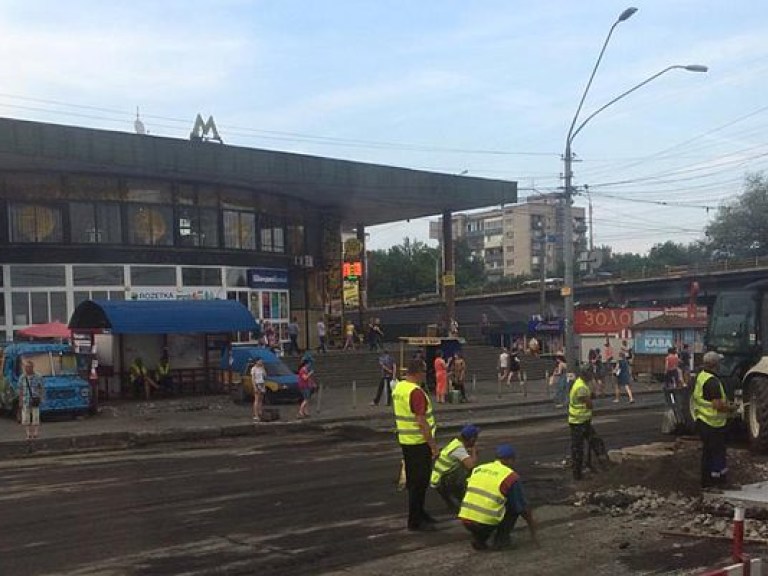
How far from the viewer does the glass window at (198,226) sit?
125 ft

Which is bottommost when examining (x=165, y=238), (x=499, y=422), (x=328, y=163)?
(x=499, y=422)

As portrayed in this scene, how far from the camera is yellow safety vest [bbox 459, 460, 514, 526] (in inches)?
302

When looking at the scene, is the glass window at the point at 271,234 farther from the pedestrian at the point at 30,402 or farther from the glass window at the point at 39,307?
the pedestrian at the point at 30,402

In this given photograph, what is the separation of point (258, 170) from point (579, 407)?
93.9 ft

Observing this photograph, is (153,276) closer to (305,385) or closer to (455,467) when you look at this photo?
(305,385)

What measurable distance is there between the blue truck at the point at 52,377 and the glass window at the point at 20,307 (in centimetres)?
1137

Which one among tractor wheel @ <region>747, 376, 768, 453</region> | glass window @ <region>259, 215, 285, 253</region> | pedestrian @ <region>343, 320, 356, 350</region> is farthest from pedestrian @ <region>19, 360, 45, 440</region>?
pedestrian @ <region>343, 320, 356, 350</region>

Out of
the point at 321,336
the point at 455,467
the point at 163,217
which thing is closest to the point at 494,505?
the point at 455,467

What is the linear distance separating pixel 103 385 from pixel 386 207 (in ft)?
79.8

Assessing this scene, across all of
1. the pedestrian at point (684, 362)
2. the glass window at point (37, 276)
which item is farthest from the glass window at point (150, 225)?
the pedestrian at point (684, 362)

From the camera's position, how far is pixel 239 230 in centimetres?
4050

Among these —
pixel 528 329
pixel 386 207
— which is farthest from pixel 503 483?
pixel 528 329

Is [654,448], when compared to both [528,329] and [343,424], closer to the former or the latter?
[343,424]

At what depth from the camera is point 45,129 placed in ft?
106
